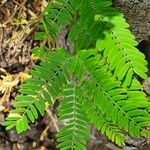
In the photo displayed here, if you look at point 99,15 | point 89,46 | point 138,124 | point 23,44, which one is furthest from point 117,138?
point 23,44

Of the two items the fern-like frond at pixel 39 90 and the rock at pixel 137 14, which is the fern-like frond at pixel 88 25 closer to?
the fern-like frond at pixel 39 90

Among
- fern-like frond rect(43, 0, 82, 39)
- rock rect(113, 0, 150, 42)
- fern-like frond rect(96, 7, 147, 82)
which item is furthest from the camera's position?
rock rect(113, 0, 150, 42)

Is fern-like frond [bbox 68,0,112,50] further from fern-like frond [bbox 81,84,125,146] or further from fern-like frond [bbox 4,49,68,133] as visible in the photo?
fern-like frond [bbox 81,84,125,146]

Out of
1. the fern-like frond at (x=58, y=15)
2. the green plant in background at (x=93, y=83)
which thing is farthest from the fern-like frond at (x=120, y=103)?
the fern-like frond at (x=58, y=15)

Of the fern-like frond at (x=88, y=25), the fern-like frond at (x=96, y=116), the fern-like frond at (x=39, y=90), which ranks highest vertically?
the fern-like frond at (x=88, y=25)

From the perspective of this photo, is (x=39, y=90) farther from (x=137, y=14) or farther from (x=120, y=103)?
(x=137, y=14)

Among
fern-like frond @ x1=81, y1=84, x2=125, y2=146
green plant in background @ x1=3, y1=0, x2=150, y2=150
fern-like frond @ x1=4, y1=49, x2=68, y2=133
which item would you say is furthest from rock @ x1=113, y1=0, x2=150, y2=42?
fern-like frond @ x1=81, y1=84, x2=125, y2=146

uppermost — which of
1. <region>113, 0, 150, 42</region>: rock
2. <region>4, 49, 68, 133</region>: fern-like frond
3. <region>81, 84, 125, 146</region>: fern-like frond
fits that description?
<region>113, 0, 150, 42</region>: rock
